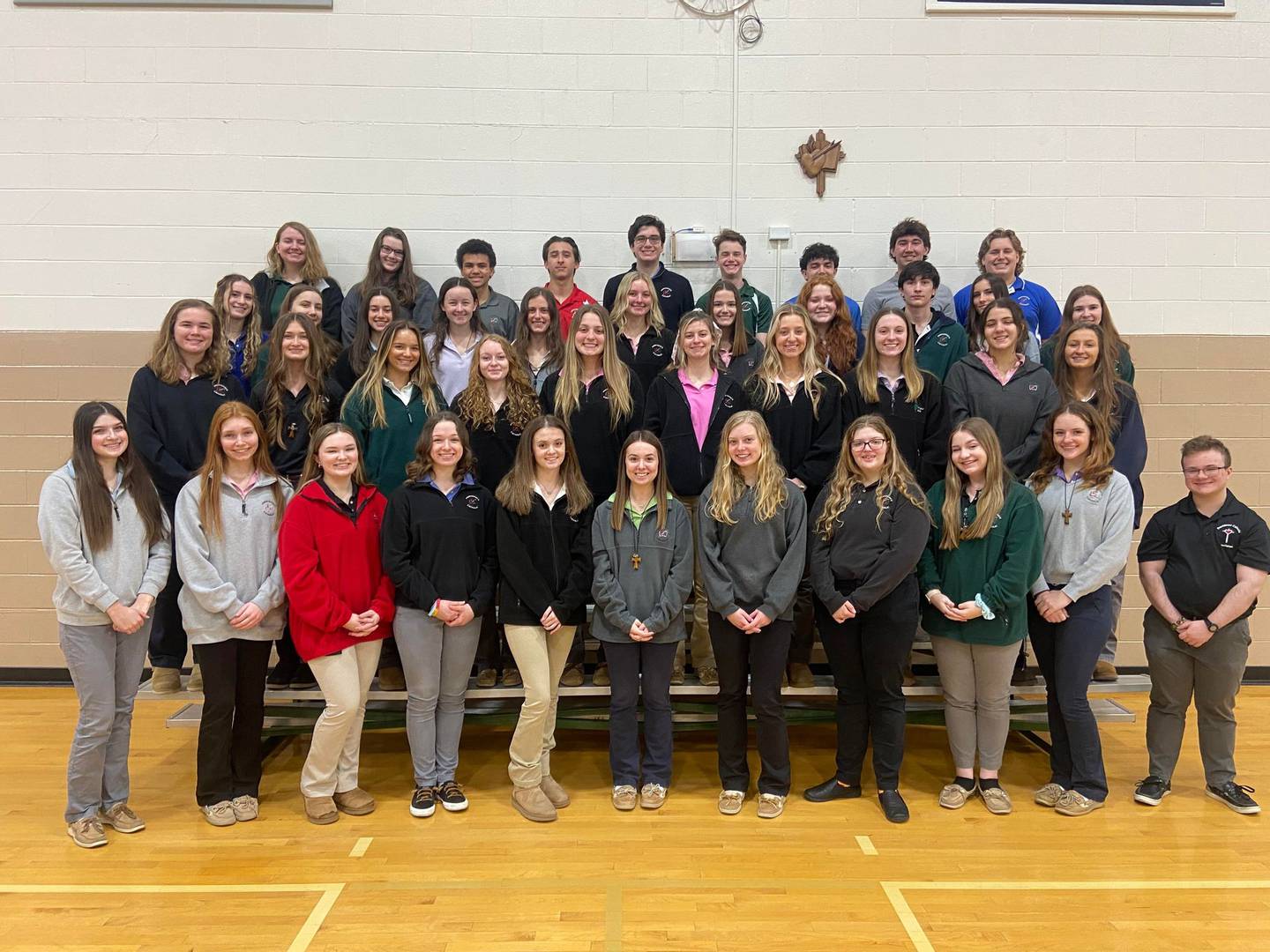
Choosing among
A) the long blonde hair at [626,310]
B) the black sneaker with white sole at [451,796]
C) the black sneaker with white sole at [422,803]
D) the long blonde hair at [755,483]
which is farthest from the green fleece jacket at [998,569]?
the black sneaker with white sole at [422,803]

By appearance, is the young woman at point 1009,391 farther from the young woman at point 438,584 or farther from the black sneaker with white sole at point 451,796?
the black sneaker with white sole at point 451,796

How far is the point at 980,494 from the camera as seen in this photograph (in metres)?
3.73

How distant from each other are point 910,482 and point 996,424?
2.36 feet

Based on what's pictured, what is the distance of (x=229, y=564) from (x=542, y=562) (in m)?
1.25

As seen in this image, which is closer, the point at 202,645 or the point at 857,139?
the point at 202,645

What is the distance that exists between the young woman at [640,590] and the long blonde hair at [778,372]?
62 centimetres

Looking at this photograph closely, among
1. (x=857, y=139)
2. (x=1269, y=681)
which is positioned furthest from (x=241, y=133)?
(x=1269, y=681)

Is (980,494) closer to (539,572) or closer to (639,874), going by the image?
(539,572)

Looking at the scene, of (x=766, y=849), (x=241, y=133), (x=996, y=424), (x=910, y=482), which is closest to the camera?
(x=766, y=849)

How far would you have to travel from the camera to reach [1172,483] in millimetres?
5531

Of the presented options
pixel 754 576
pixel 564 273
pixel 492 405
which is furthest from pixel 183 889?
pixel 564 273

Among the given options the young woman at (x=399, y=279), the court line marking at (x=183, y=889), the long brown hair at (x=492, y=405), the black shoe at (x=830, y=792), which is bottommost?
the court line marking at (x=183, y=889)

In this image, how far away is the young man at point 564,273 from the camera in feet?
16.5

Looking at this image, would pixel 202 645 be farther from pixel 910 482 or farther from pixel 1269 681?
pixel 1269 681
